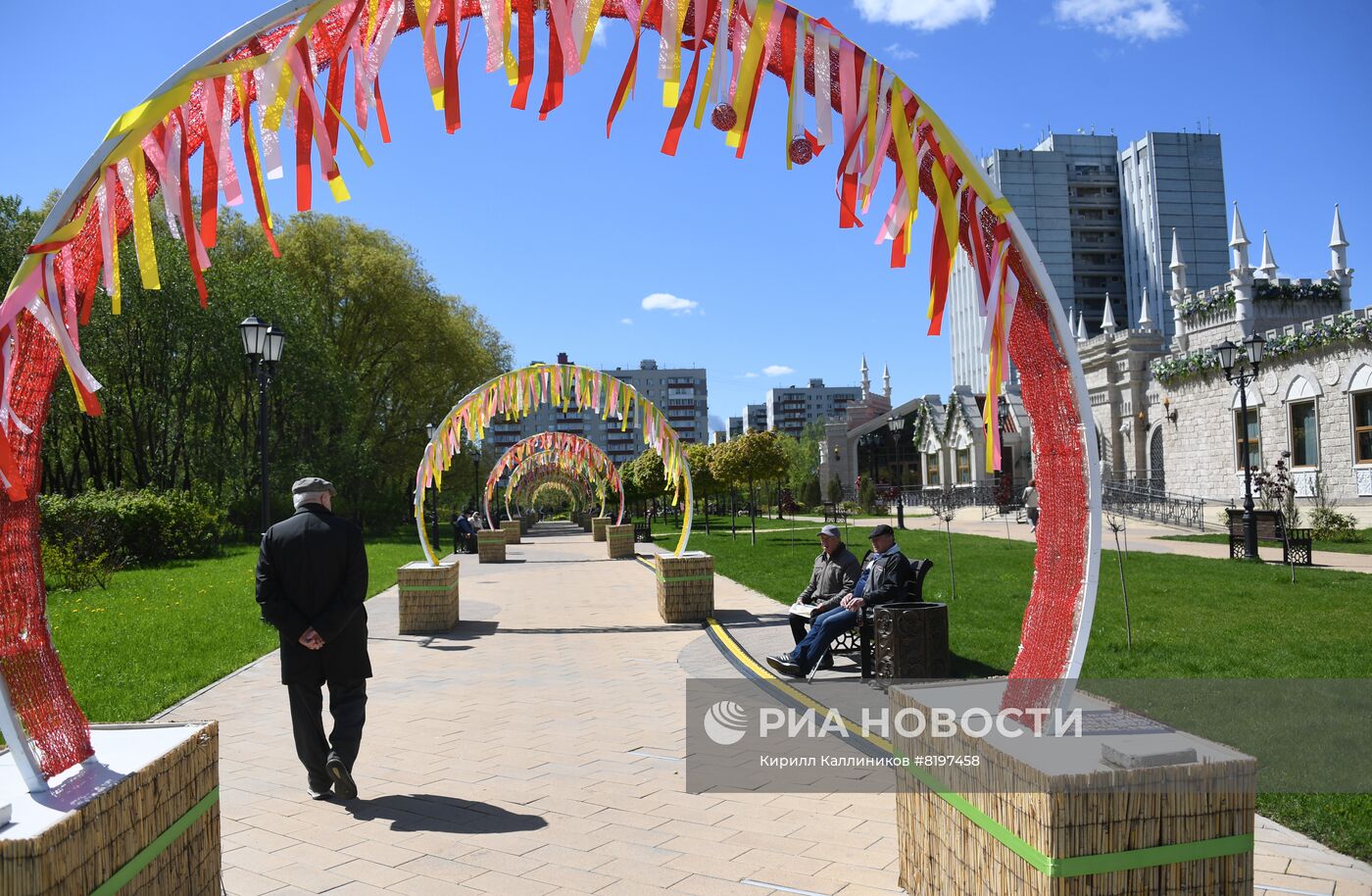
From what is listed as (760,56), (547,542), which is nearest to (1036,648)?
(760,56)

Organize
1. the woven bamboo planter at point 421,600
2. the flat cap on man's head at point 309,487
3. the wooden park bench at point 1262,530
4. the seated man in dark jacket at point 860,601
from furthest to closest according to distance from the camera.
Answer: the wooden park bench at point 1262,530 < the woven bamboo planter at point 421,600 < the seated man in dark jacket at point 860,601 < the flat cap on man's head at point 309,487

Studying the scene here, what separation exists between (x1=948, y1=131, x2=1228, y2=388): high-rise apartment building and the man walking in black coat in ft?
217

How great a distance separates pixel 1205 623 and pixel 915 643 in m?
4.89

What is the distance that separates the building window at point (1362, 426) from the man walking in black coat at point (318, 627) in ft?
88.9

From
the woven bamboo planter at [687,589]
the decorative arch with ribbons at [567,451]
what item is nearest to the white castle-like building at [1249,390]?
the woven bamboo planter at [687,589]

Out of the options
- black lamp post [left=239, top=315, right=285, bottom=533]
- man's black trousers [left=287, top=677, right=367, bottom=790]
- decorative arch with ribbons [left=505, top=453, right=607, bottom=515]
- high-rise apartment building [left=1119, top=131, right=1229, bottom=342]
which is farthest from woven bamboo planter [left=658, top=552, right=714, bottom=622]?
high-rise apartment building [left=1119, top=131, right=1229, bottom=342]

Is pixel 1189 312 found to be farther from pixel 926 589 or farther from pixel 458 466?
pixel 458 466

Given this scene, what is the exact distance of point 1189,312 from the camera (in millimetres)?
34062

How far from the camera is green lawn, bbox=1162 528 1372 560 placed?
58.6 ft

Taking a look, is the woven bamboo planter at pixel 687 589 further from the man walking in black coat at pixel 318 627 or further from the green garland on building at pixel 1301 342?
the green garland on building at pixel 1301 342

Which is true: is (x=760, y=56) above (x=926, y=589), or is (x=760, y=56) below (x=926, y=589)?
above

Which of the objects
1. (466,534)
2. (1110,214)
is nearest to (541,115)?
(466,534)

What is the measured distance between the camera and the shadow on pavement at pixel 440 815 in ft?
15.1

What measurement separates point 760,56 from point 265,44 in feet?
6.68
